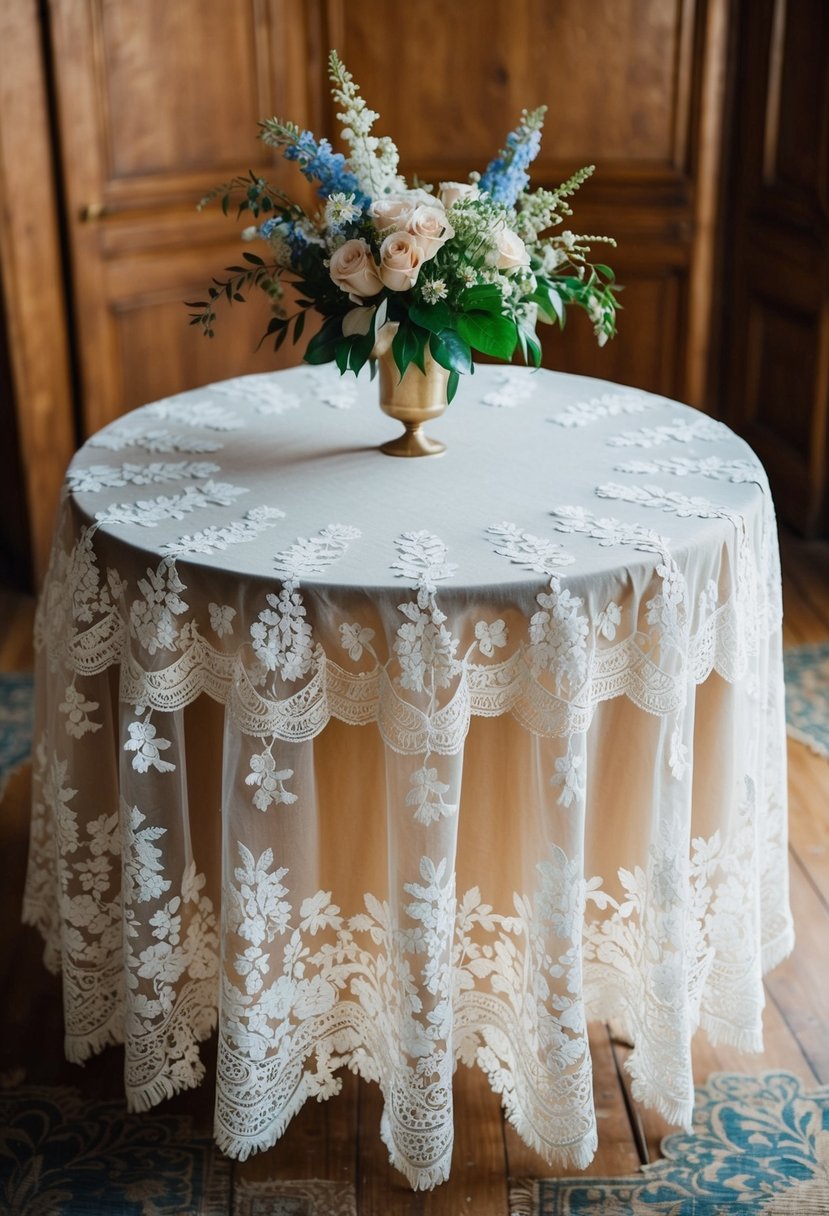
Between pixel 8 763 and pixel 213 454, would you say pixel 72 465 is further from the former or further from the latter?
pixel 8 763

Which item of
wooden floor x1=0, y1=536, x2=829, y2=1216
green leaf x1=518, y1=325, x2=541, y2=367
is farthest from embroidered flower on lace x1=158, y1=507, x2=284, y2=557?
wooden floor x1=0, y1=536, x2=829, y2=1216

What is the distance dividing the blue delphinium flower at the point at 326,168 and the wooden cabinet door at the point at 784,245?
89.5 inches

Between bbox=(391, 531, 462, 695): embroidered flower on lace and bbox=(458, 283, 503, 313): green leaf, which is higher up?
bbox=(458, 283, 503, 313): green leaf

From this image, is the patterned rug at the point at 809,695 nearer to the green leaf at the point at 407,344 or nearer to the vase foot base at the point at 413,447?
the vase foot base at the point at 413,447

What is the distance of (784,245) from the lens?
159 inches

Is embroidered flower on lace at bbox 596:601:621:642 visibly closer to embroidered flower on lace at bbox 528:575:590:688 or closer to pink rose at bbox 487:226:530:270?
embroidered flower on lace at bbox 528:575:590:688

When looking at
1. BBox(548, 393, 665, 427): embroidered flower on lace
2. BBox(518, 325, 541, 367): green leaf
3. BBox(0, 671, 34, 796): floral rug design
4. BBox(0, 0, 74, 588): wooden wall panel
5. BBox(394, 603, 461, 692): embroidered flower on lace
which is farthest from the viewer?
BBox(0, 0, 74, 588): wooden wall panel

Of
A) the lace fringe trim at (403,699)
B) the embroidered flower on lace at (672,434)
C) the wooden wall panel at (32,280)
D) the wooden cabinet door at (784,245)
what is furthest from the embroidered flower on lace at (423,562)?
the wooden cabinet door at (784,245)

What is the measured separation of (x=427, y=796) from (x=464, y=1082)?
67 cm

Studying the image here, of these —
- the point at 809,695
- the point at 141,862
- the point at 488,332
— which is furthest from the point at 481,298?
the point at 809,695

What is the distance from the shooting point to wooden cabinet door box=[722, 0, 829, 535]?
12.6 ft

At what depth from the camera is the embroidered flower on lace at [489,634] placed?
1.64 meters

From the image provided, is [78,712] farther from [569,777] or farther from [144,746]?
[569,777]

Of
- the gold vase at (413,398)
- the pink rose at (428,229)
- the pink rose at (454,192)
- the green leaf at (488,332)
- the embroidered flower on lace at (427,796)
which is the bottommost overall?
the embroidered flower on lace at (427,796)
